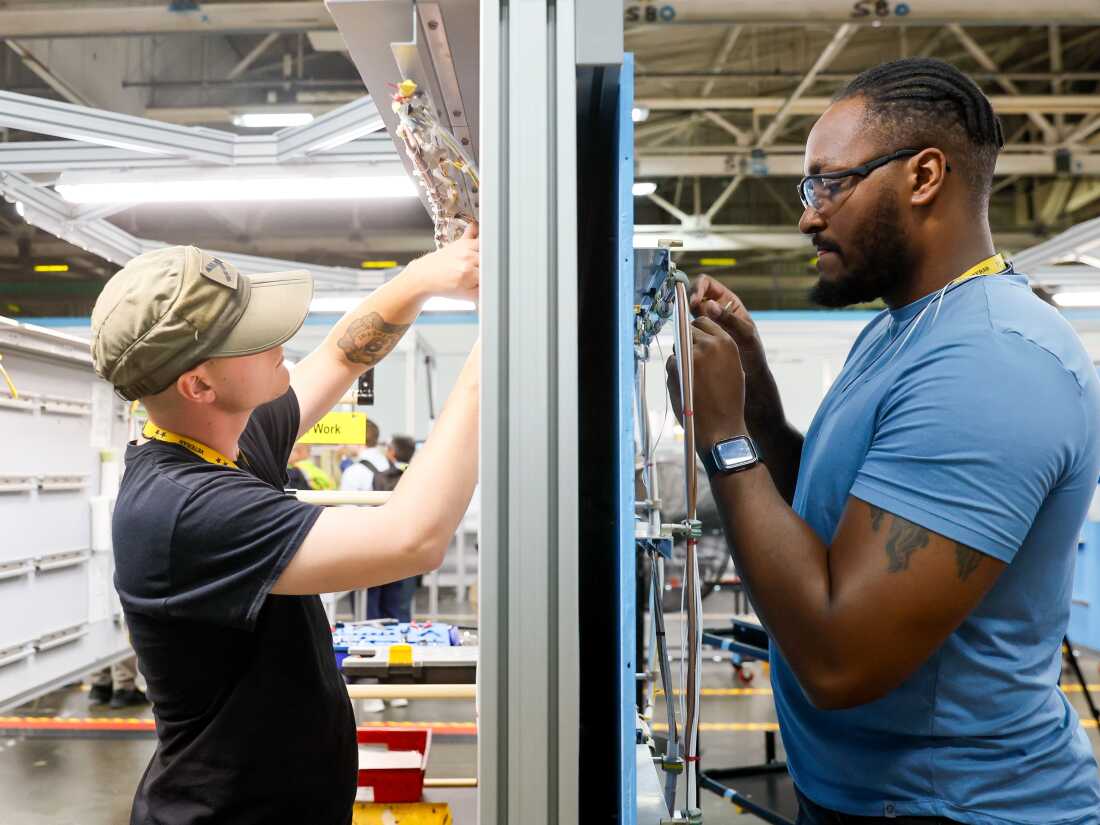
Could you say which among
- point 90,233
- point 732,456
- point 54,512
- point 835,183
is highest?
point 90,233

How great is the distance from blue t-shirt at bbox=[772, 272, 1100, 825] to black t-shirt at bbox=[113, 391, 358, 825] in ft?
2.73

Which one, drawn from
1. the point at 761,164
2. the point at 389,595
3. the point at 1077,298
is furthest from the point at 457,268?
the point at 761,164

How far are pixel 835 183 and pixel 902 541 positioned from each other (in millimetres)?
556

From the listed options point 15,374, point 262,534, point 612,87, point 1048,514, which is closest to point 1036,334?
point 1048,514

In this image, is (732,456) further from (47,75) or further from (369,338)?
(47,75)

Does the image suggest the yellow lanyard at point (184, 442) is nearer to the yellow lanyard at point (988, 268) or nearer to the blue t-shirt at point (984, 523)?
the blue t-shirt at point (984, 523)

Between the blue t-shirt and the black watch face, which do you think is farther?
the black watch face

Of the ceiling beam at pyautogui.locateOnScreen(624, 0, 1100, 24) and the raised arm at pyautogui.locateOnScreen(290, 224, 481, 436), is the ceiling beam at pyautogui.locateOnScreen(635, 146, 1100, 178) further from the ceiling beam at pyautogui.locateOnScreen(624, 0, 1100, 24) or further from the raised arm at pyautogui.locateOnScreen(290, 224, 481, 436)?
the raised arm at pyautogui.locateOnScreen(290, 224, 481, 436)

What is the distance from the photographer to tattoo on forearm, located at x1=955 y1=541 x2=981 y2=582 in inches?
39.6

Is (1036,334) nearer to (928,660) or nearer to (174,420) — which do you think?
(928,660)

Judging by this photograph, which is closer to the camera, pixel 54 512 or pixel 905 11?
pixel 54 512

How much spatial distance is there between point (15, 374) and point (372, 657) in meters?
2.08

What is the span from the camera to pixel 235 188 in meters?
4.23

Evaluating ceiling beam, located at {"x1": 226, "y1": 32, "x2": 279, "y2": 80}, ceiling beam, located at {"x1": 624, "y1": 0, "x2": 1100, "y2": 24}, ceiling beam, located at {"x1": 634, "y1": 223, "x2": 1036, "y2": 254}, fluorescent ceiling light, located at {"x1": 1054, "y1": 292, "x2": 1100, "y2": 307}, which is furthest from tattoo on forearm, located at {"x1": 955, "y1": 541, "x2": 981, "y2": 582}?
ceiling beam, located at {"x1": 634, "y1": 223, "x2": 1036, "y2": 254}
